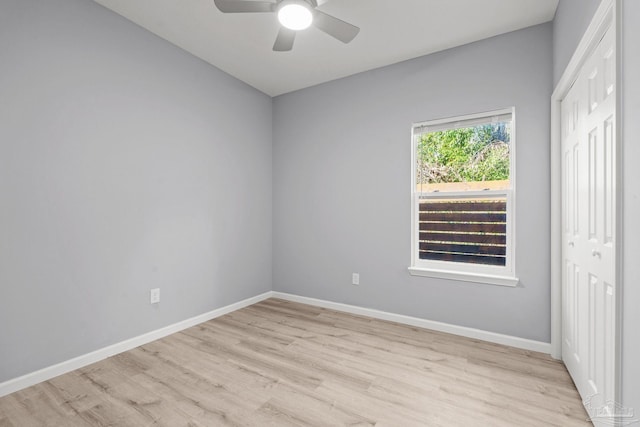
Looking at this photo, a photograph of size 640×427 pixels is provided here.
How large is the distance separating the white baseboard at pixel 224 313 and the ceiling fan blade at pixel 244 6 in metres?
2.60

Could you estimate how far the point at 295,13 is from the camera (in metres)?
1.90

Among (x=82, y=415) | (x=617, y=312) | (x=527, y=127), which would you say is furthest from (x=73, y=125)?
(x=527, y=127)

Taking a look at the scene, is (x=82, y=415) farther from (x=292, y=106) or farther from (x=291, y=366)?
(x=292, y=106)

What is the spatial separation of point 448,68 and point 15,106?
3.34 meters

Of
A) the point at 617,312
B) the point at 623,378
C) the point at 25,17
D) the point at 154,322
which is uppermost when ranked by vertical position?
the point at 25,17

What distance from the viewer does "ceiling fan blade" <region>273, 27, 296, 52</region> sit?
2.11 metres

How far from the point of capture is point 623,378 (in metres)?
1.15

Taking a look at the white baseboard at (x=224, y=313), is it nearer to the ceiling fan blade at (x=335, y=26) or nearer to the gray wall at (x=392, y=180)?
the gray wall at (x=392, y=180)

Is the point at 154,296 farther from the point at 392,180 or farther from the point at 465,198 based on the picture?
the point at 465,198

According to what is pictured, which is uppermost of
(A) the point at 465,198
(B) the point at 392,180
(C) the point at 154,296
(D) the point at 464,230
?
(B) the point at 392,180

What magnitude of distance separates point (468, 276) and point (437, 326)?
0.58 meters

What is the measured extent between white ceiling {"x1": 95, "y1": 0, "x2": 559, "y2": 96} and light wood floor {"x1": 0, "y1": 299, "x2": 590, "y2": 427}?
2658mm

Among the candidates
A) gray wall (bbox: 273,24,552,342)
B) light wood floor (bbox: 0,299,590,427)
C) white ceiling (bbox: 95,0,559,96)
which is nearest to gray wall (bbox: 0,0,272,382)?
white ceiling (bbox: 95,0,559,96)

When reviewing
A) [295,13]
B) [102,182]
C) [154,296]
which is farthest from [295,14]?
[154,296]
